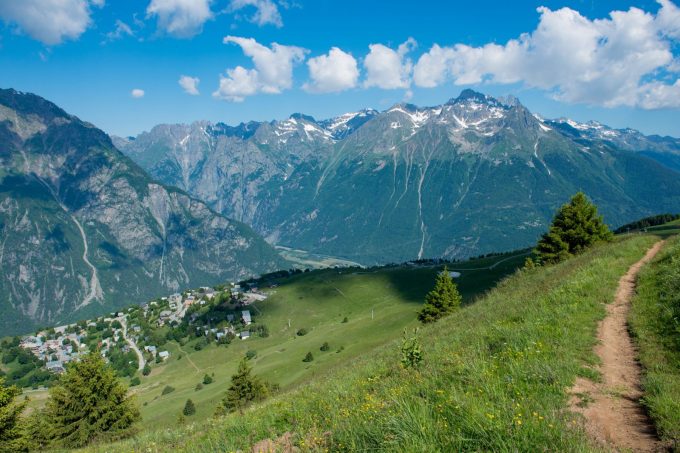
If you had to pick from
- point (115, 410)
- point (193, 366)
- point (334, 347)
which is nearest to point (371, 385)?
point (115, 410)

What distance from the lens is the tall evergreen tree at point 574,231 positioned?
41438 mm

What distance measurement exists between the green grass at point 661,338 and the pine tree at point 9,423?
31659mm

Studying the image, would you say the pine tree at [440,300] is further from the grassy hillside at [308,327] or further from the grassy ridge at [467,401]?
the grassy ridge at [467,401]

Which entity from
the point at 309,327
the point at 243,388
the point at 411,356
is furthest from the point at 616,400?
the point at 309,327

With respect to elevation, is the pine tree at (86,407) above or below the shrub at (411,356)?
below

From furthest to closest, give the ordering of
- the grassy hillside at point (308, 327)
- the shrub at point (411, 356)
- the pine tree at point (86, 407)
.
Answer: the grassy hillside at point (308, 327), the pine tree at point (86, 407), the shrub at point (411, 356)

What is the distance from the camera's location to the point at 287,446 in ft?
29.2

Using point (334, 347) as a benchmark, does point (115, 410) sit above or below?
above

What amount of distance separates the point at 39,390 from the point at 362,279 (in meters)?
147

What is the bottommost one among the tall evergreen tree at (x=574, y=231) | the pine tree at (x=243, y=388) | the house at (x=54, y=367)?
the house at (x=54, y=367)

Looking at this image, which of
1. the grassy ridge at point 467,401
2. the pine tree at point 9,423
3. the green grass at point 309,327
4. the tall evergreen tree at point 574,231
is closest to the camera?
the grassy ridge at point 467,401

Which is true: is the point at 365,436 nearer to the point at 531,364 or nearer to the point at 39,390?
the point at 531,364

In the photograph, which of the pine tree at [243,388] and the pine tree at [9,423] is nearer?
the pine tree at [9,423]

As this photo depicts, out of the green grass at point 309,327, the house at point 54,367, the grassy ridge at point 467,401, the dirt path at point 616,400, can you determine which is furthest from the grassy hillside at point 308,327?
the dirt path at point 616,400
